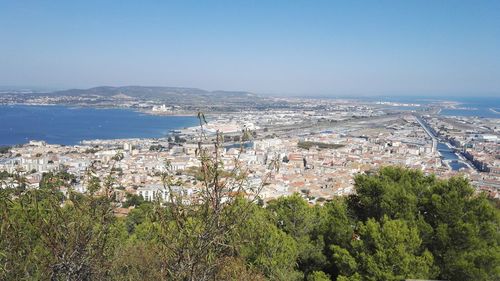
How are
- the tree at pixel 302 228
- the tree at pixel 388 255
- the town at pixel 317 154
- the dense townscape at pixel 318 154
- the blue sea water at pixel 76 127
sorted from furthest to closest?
the blue sea water at pixel 76 127, the dense townscape at pixel 318 154, the town at pixel 317 154, the tree at pixel 302 228, the tree at pixel 388 255

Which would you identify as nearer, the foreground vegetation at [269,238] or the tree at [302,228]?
the foreground vegetation at [269,238]

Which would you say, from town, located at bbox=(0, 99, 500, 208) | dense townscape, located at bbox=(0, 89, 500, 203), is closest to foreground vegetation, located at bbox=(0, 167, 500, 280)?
town, located at bbox=(0, 99, 500, 208)

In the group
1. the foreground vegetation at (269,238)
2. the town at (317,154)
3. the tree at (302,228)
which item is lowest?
the town at (317,154)

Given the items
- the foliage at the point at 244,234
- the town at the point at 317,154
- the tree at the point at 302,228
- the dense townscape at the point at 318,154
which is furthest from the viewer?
the dense townscape at the point at 318,154

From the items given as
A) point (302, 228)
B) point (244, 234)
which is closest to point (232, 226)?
point (244, 234)

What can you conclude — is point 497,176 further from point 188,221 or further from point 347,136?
point 188,221

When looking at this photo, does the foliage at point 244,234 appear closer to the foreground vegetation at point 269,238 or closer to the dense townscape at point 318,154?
the foreground vegetation at point 269,238

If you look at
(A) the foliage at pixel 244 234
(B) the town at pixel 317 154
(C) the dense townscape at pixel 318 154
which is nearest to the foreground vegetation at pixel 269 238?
(A) the foliage at pixel 244 234

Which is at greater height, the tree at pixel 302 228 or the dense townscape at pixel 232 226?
the dense townscape at pixel 232 226
